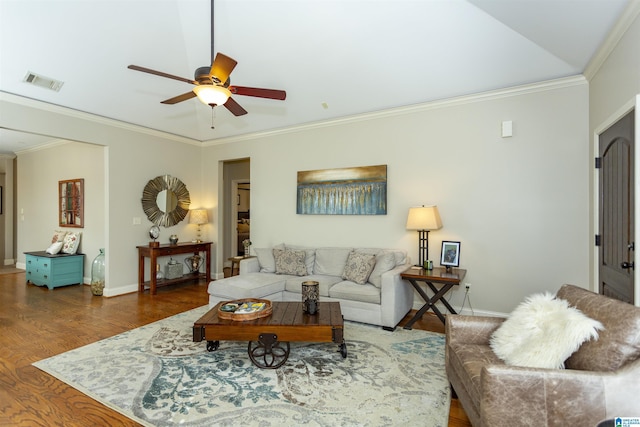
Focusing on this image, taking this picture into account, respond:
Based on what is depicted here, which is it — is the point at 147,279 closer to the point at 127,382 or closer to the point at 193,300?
the point at 193,300

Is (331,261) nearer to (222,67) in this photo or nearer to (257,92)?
(257,92)

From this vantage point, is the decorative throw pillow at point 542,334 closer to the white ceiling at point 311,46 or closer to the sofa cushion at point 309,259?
the white ceiling at point 311,46

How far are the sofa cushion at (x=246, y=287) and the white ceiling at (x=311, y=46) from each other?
8.42 feet

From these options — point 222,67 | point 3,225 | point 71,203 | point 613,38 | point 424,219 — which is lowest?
point 3,225

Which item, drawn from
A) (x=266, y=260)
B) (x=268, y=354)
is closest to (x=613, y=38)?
(x=268, y=354)

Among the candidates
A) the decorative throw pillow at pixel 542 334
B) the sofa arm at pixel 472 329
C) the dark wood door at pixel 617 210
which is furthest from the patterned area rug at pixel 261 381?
the dark wood door at pixel 617 210

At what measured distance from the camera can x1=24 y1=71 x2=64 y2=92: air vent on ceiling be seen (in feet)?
12.4

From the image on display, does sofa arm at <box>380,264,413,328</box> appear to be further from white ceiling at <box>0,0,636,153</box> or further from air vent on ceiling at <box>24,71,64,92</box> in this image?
air vent on ceiling at <box>24,71,64,92</box>

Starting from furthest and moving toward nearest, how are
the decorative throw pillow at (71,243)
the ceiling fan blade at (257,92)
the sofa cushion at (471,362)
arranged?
the decorative throw pillow at (71,243)
the ceiling fan blade at (257,92)
the sofa cushion at (471,362)

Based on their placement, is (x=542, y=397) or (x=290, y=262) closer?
(x=542, y=397)

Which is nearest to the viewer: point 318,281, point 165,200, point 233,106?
point 233,106

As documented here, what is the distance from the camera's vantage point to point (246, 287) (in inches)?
152

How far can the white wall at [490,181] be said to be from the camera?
11.3ft

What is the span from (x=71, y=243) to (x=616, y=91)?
778 centimetres
